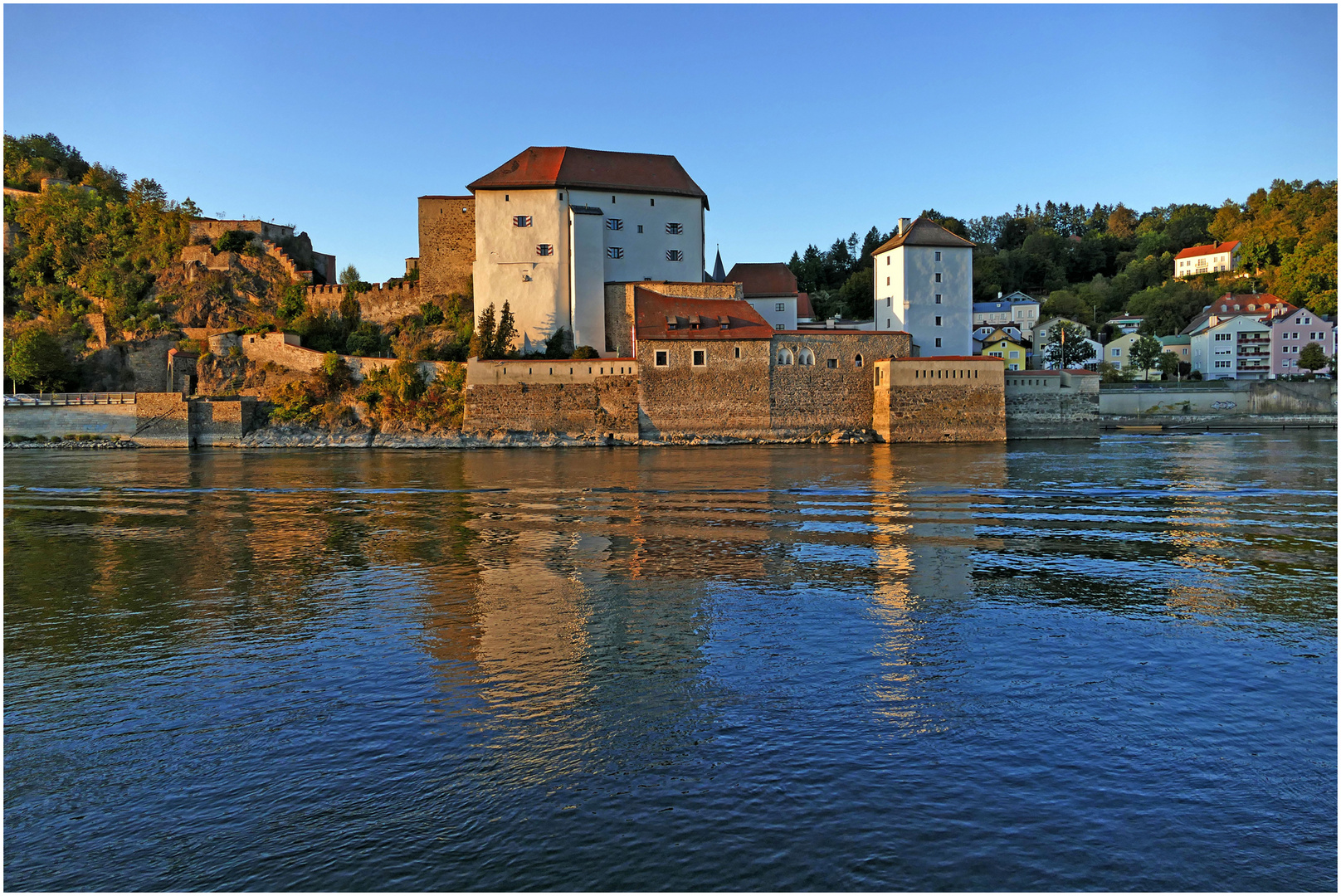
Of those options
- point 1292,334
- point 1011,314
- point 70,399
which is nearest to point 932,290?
point 1011,314

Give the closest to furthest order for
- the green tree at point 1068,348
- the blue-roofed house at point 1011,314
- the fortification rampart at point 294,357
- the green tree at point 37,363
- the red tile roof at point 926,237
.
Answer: the fortification rampart at point 294,357 < the red tile roof at point 926,237 < the green tree at point 37,363 < the green tree at point 1068,348 < the blue-roofed house at point 1011,314

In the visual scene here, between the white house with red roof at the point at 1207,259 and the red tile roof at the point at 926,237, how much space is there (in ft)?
178

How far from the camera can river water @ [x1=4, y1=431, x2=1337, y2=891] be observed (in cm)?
500

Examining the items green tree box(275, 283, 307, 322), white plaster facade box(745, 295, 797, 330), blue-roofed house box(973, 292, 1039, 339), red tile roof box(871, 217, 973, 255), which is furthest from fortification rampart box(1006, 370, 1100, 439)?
green tree box(275, 283, 307, 322)

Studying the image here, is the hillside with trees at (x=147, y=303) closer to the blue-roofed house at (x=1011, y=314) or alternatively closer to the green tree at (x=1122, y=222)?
the blue-roofed house at (x=1011, y=314)

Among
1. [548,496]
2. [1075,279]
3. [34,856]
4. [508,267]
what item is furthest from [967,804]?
[1075,279]

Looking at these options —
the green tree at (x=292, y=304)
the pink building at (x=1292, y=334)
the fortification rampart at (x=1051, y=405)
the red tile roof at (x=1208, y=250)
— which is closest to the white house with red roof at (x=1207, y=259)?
the red tile roof at (x=1208, y=250)

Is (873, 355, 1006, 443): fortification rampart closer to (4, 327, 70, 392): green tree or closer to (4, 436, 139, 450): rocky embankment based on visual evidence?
(4, 436, 139, 450): rocky embankment

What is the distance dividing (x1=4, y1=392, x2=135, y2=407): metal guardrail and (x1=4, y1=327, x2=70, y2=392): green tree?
5.86 feet

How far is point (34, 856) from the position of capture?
5023 mm

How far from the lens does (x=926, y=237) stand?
43625 millimetres

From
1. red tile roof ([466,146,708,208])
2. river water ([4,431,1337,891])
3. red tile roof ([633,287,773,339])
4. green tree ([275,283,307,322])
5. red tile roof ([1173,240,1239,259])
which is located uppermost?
red tile roof ([1173,240,1239,259])

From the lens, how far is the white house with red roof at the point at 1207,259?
8350cm

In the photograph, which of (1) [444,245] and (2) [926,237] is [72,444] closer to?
(1) [444,245]
